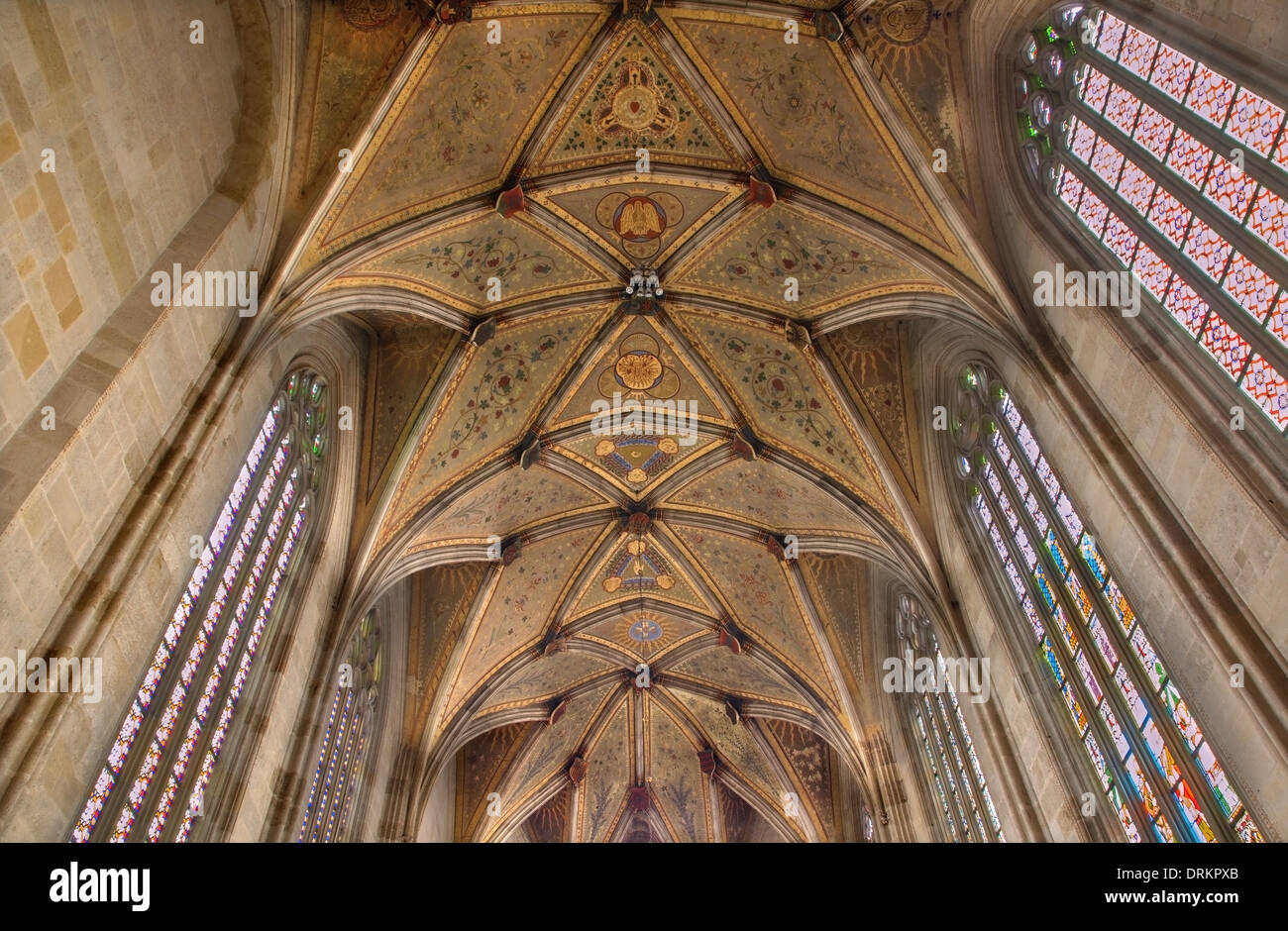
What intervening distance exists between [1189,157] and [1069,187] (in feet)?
6.84

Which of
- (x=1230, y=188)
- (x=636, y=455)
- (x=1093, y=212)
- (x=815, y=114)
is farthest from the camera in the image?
(x=636, y=455)

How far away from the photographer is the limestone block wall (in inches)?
272

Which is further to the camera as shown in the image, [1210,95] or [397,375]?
[397,375]

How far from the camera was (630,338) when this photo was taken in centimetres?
1520

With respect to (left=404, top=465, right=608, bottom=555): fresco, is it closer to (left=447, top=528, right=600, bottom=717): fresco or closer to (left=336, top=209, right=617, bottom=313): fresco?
(left=447, top=528, right=600, bottom=717): fresco

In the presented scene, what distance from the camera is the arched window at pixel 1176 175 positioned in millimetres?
7277

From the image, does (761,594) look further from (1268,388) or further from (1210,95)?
(1210,95)

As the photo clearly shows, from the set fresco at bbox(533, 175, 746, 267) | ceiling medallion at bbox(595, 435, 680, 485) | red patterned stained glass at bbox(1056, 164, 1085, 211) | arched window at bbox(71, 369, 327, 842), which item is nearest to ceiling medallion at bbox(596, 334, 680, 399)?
ceiling medallion at bbox(595, 435, 680, 485)

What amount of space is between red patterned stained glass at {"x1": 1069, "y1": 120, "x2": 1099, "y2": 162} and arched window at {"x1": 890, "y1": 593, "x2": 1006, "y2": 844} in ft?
21.3

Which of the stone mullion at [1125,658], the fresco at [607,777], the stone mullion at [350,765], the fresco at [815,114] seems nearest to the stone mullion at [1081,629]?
the stone mullion at [1125,658]

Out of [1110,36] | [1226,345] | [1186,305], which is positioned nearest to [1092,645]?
[1226,345]

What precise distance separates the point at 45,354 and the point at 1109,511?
9000mm

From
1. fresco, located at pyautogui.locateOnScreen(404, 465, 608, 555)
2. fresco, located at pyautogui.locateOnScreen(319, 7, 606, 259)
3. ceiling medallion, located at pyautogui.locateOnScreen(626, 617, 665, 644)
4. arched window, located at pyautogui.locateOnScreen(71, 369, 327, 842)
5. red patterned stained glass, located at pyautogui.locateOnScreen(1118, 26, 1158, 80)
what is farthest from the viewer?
ceiling medallion, located at pyautogui.locateOnScreen(626, 617, 665, 644)
